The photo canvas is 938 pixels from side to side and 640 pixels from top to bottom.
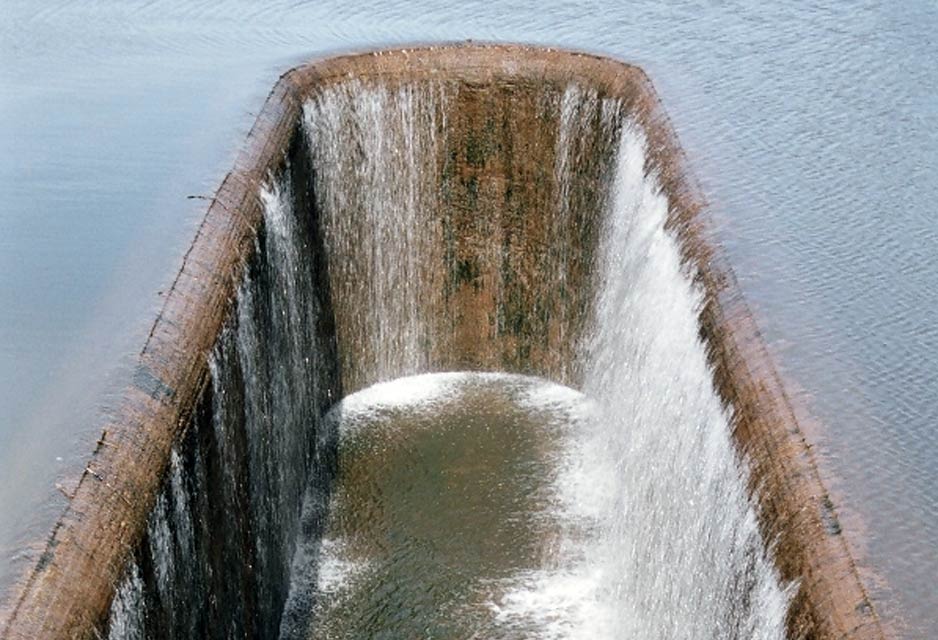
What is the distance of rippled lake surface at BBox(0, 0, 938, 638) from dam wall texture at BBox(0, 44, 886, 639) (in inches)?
13.1

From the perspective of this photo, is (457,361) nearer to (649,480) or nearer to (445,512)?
(445,512)

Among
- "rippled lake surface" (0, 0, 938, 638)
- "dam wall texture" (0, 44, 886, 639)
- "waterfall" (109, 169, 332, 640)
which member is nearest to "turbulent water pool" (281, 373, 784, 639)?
"dam wall texture" (0, 44, 886, 639)

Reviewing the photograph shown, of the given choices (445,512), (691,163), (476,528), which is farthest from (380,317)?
(691,163)

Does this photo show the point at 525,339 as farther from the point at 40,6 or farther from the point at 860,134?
the point at 40,6

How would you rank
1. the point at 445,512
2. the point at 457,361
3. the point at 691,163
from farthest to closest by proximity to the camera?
the point at 457,361, the point at 445,512, the point at 691,163

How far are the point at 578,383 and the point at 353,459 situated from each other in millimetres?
3228

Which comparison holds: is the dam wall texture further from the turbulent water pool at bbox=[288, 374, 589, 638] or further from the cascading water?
the turbulent water pool at bbox=[288, 374, 589, 638]

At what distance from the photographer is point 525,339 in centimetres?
1681

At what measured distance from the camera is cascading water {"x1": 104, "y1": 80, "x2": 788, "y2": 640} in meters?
9.24

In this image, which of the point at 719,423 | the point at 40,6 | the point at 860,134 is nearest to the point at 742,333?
the point at 719,423

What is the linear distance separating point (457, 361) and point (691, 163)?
16.0 ft

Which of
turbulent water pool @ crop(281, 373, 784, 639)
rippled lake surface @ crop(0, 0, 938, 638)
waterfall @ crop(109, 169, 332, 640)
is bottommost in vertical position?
turbulent water pool @ crop(281, 373, 784, 639)

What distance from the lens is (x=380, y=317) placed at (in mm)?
16578

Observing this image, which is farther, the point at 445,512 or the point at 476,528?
the point at 445,512
